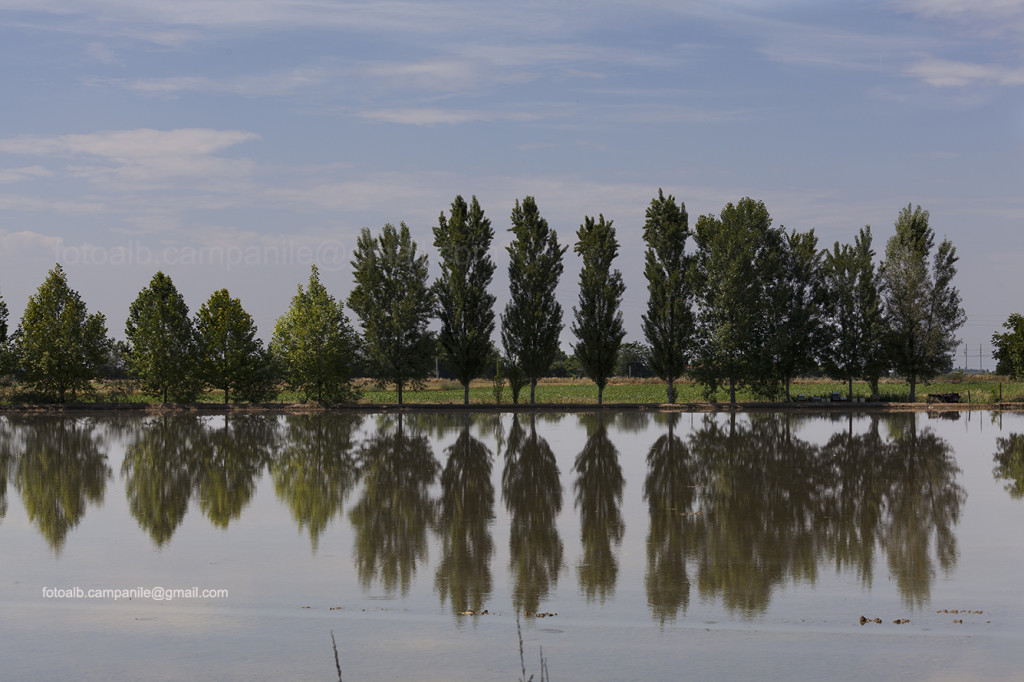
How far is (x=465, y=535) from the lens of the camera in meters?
14.0

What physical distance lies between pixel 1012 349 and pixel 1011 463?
1517 inches

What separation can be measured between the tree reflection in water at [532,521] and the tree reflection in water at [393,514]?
4.05ft

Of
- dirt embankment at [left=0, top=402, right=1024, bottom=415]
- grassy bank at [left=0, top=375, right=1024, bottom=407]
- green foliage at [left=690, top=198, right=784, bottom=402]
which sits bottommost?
dirt embankment at [left=0, top=402, right=1024, bottom=415]

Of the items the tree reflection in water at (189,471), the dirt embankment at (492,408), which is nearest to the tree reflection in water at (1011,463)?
the tree reflection in water at (189,471)

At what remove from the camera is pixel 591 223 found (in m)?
54.5

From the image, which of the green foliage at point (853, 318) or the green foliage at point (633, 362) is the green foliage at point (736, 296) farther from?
the green foliage at point (633, 362)

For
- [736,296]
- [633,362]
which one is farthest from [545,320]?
[633,362]

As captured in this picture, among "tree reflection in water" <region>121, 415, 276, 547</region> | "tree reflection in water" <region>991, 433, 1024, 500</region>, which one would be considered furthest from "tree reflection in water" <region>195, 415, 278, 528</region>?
"tree reflection in water" <region>991, 433, 1024, 500</region>

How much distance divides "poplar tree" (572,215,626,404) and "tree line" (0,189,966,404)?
0.25ft

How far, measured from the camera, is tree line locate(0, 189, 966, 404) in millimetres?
53844

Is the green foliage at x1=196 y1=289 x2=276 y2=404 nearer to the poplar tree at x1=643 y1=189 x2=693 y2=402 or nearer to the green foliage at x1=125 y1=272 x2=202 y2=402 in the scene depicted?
the green foliage at x1=125 y1=272 x2=202 y2=402

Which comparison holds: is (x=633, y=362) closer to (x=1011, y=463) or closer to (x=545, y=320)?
(x=545, y=320)

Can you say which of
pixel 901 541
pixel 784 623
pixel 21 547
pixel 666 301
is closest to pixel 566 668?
pixel 784 623

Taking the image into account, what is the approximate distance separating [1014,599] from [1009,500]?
834 cm
